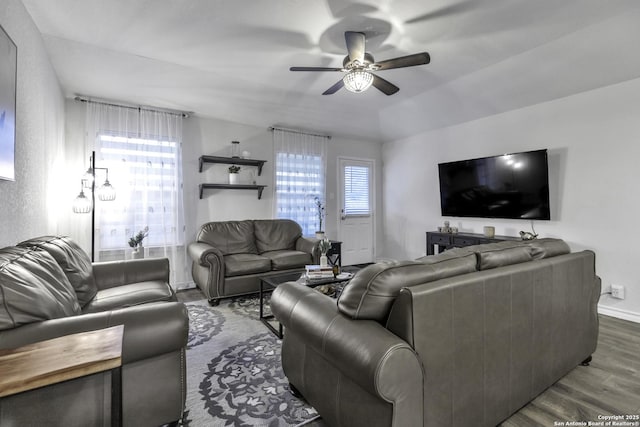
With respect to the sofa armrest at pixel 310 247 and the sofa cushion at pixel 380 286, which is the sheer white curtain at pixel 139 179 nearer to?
the sofa armrest at pixel 310 247

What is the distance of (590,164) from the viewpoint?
344cm

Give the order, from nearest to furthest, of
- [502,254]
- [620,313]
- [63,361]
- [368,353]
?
[63,361] < [368,353] < [502,254] < [620,313]

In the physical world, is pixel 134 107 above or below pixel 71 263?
above

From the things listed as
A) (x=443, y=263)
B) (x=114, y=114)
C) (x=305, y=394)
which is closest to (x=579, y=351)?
(x=443, y=263)

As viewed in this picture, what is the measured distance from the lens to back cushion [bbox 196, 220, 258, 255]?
4230 mm

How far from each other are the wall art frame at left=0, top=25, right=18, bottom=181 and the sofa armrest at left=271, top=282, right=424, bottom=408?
193 cm

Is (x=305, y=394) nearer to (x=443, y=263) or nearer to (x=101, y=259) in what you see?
(x=443, y=263)

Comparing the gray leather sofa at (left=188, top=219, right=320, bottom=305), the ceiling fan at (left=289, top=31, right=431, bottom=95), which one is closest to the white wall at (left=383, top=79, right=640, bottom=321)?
the ceiling fan at (left=289, top=31, right=431, bottom=95)

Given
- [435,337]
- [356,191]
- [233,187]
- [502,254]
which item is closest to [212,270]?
[233,187]

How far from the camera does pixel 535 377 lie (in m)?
1.72

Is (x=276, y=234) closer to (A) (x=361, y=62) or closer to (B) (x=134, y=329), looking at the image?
(A) (x=361, y=62)

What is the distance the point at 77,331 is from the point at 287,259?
2.84 metres

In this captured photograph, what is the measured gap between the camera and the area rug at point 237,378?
1.71m

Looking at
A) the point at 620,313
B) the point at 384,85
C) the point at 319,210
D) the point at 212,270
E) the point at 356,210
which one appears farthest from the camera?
the point at 356,210
